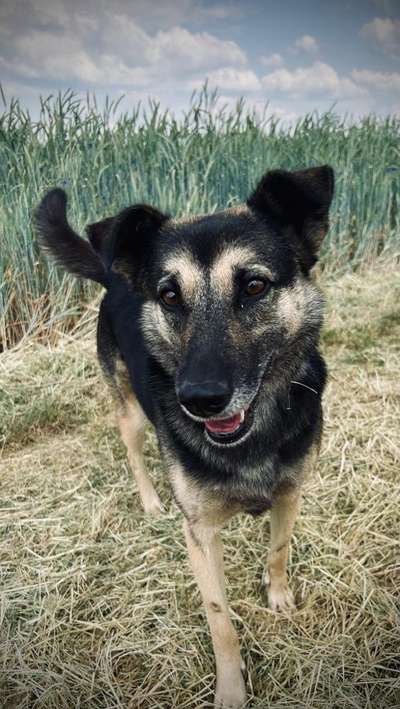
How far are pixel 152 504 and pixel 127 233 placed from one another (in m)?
1.91

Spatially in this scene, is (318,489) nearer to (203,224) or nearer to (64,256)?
(203,224)

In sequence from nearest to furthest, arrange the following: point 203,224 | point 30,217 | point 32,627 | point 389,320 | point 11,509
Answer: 1. point 203,224
2. point 32,627
3. point 11,509
4. point 30,217
5. point 389,320

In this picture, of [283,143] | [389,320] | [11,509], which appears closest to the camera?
[11,509]

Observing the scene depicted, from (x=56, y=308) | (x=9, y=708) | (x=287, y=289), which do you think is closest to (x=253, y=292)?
(x=287, y=289)

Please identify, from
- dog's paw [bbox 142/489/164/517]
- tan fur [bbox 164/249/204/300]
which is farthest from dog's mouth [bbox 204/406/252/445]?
dog's paw [bbox 142/489/164/517]

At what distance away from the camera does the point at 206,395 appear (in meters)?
1.80

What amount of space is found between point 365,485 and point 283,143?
586 centimetres

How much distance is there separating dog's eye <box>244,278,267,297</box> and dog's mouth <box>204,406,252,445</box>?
48cm

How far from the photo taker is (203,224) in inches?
89.9

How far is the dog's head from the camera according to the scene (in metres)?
1.92

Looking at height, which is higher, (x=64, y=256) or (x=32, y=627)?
(x=64, y=256)

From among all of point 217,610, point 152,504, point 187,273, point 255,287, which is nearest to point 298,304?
point 255,287

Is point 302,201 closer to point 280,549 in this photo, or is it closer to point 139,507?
point 280,549

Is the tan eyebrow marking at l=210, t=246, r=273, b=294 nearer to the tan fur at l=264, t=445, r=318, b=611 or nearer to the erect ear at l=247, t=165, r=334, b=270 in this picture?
the erect ear at l=247, t=165, r=334, b=270
